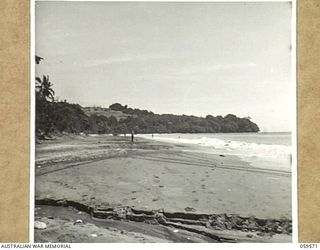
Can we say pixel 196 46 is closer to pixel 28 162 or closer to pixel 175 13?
pixel 175 13

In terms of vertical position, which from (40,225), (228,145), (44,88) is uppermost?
(44,88)

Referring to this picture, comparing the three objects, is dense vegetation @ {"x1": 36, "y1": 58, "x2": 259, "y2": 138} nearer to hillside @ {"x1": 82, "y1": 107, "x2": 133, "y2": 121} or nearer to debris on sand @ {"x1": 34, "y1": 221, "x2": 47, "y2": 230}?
hillside @ {"x1": 82, "y1": 107, "x2": 133, "y2": 121}

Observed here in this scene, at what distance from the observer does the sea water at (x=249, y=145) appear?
854 millimetres

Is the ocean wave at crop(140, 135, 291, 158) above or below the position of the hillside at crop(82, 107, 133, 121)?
below

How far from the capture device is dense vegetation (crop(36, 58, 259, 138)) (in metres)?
0.85

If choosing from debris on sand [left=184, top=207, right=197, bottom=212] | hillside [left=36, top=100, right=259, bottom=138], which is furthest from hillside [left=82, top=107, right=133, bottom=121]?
debris on sand [left=184, top=207, right=197, bottom=212]

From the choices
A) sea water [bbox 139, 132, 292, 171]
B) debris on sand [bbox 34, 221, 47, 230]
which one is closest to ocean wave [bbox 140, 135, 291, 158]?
sea water [bbox 139, 132, 292, 171]

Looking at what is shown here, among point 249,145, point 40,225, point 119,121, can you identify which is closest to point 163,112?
point 119,121

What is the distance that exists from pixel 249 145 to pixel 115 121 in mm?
288

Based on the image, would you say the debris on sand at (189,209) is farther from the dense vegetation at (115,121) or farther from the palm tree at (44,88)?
the palm tree at (44,88)

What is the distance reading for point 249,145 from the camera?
0.88 m

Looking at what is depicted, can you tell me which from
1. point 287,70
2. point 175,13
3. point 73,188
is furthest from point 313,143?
point 73,188

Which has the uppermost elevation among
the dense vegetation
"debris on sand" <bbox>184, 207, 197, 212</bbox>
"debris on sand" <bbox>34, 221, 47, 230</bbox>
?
the dense vegetation

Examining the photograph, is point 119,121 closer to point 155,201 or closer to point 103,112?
point 103,112
